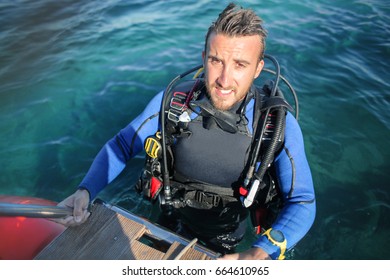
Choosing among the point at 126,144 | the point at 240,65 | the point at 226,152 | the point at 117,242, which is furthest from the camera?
the point at 126,144

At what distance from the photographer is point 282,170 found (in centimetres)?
232

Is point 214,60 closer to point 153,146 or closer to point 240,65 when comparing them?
point 240,65

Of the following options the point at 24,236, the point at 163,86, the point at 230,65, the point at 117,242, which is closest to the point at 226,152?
the point at 230,65

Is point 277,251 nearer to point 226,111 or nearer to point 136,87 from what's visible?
point 226,111

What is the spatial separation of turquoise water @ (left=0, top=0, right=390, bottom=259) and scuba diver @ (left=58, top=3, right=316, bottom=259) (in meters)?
1.13

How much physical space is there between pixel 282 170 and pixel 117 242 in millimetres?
1317

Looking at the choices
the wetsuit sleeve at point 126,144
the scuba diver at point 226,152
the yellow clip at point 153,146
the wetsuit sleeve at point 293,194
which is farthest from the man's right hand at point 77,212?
the wetsuit sleeve at point 293,194

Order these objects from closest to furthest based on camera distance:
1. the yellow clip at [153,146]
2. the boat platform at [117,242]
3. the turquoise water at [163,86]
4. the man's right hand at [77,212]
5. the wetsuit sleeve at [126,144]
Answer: the boat platform at [117,242] < the man's right hand at [77,212] < the yellow clip at [153,146] < the wetsuit sleeve at [126,144] < the turquoise water at [163,86]

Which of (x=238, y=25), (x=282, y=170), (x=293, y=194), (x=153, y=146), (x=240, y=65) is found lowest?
(x=293, y=194)

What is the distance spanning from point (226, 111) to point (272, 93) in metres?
0.45

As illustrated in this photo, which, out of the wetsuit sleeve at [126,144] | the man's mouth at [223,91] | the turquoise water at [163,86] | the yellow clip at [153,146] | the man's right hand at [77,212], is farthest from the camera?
the turquoise water at [163,86]

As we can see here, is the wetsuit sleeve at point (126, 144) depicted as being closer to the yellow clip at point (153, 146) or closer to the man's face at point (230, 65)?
the yellow clip at point (153, 146)

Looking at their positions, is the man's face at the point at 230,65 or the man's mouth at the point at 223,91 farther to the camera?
the man's mouth at the point at 223,91

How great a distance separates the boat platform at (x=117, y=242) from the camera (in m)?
1.67
